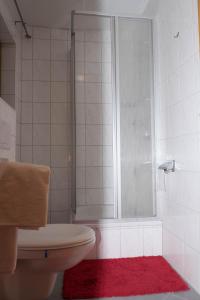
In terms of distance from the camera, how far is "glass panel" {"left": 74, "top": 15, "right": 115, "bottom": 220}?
247 centimetres

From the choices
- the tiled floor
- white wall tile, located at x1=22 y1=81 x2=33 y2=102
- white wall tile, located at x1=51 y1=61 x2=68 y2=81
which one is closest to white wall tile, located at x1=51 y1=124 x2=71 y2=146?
white wall tile, located at x1=22 y1=81 x2=33 y2=102

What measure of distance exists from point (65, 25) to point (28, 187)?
2.26m

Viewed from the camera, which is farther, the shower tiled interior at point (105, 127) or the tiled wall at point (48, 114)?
the tiled wall at point (48, 114)

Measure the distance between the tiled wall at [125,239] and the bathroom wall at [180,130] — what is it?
0.11 metres

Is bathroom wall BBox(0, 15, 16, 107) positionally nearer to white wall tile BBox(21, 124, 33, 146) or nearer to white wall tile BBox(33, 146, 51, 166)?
white wall tile BBox(21, 124, 33, 146)

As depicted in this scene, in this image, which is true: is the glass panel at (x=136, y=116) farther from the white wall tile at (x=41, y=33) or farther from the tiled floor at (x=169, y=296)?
the white wall tile at (x=41, y=33)

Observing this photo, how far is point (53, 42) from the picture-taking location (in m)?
2.56

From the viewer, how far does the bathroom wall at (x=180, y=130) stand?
1.53m

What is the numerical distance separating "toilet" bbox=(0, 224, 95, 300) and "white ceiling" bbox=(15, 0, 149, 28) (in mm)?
1841

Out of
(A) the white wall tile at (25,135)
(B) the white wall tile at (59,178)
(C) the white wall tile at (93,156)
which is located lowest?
(B) the white wall tile at (59,178)

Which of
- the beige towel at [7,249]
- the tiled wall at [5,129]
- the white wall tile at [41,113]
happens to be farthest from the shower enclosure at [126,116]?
the beige towel at [7,249]

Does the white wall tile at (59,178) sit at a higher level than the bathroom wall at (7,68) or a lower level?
lower

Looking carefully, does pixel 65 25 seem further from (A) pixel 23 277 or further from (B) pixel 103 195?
(A) pixel 23 277

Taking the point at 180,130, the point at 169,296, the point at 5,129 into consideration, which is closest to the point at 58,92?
the point at 5,129
